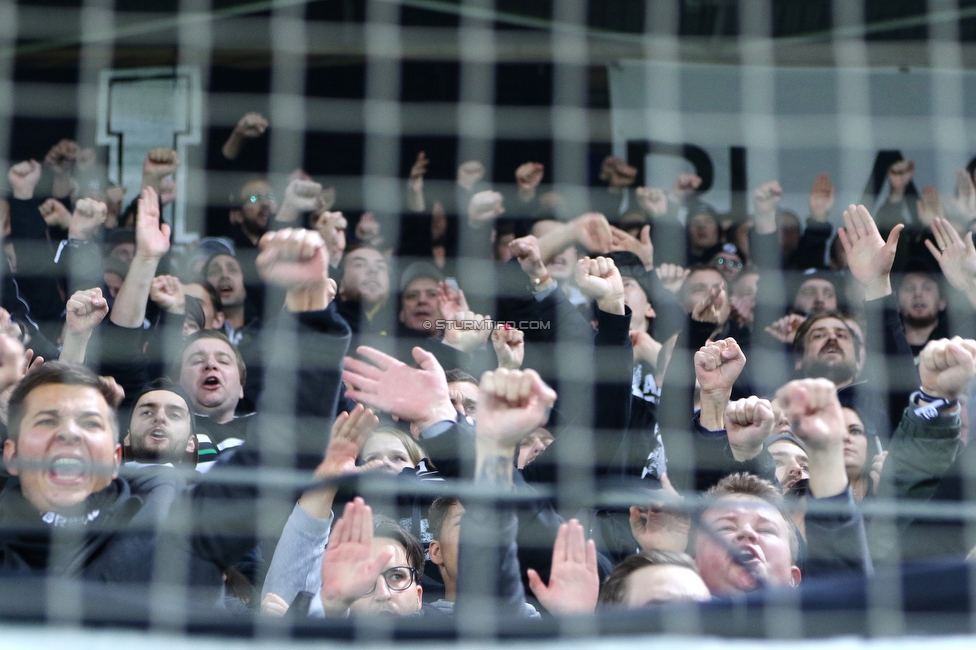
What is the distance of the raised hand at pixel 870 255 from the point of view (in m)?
2.07

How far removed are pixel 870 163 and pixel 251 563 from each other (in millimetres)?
2713

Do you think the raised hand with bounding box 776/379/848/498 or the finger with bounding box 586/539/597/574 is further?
the finger with bounding box 586/539/597/574

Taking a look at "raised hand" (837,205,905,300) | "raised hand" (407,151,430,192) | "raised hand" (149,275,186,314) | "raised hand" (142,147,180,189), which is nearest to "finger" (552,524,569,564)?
"raised hand" (837,205,905,300)

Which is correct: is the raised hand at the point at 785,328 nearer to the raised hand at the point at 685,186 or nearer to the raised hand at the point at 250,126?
the raised hand at the point at 685,186

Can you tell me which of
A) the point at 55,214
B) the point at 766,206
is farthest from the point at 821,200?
the point at 55,214

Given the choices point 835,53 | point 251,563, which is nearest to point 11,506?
point 251,563

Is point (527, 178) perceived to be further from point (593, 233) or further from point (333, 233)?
point (333, 233)

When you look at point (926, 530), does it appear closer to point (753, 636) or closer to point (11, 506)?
point (753, 636)

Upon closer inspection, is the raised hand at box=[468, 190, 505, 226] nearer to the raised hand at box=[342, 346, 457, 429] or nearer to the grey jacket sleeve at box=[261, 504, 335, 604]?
the raised hand at box=[342, 346, 457, 429]

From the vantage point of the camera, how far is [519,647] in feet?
3.67

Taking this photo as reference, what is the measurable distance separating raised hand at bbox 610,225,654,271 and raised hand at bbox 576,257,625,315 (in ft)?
2.52

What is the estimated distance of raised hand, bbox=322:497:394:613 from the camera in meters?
1.56

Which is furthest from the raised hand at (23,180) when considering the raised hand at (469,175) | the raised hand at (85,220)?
the raised hand at (469,175)

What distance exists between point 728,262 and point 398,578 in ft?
5.10
